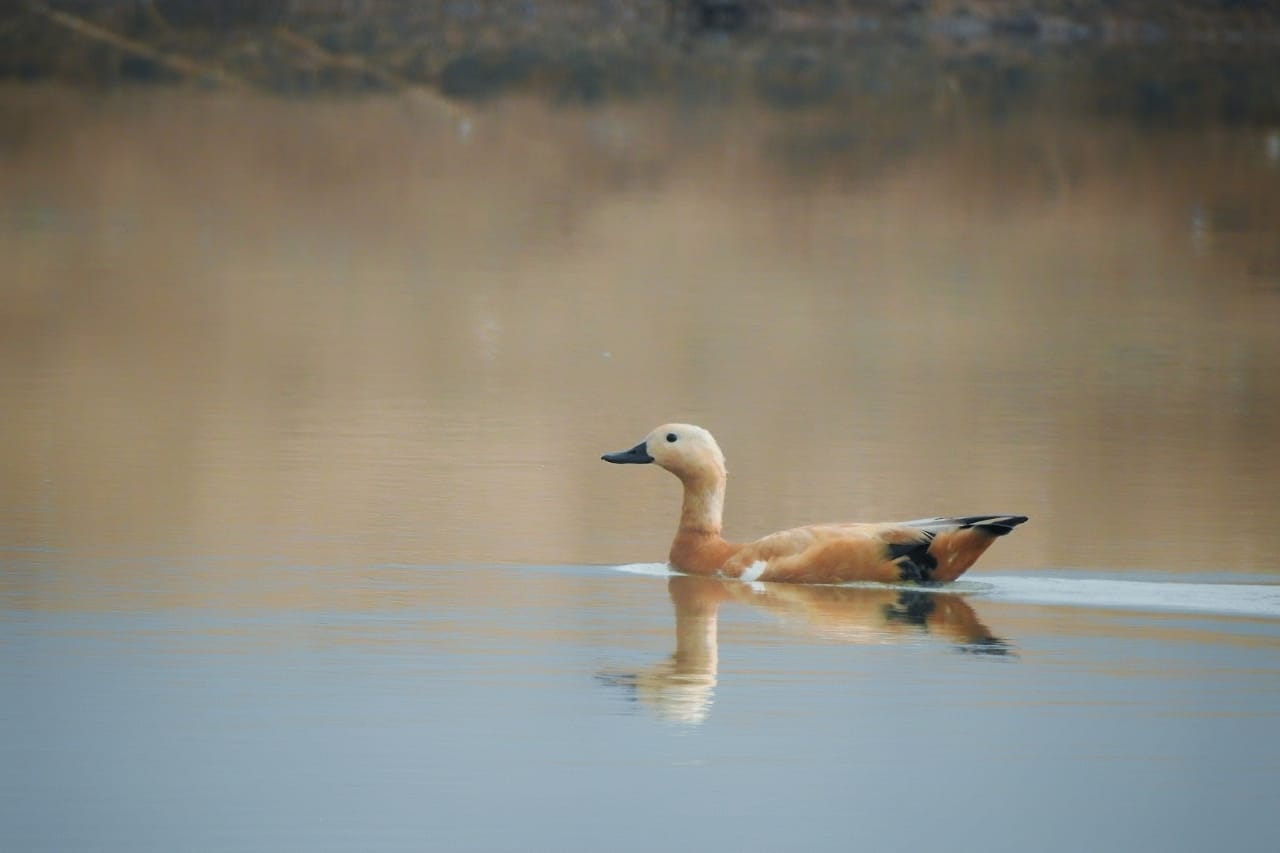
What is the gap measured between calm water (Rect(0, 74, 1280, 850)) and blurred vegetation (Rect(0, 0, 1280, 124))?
1764 centimetres

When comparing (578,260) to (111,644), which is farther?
(578,260)

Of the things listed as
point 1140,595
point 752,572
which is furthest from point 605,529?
point 1140,595

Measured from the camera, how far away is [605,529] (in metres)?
10.3

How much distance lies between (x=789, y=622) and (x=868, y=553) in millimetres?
617

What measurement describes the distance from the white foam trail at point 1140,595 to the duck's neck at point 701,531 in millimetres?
1010

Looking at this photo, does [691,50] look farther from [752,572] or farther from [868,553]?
[868,553]

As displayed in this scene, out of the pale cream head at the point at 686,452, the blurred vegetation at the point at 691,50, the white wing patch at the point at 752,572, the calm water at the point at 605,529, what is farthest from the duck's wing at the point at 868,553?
the blurred vegetation at the point at 691,50

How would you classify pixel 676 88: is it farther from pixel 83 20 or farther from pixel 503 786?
pixel 503 786

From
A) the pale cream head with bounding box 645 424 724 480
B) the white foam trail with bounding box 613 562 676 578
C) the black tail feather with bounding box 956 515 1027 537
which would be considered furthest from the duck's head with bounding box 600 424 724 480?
the black tail feather with bounding box 956 515 1027 537

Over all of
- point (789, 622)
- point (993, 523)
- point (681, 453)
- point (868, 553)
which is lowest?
point (789, 622)

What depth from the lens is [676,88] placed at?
1622 inches

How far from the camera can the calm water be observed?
A: 6.95 meters

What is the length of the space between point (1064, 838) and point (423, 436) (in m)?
6.26

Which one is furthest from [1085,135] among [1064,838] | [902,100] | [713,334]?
[1064,838]
